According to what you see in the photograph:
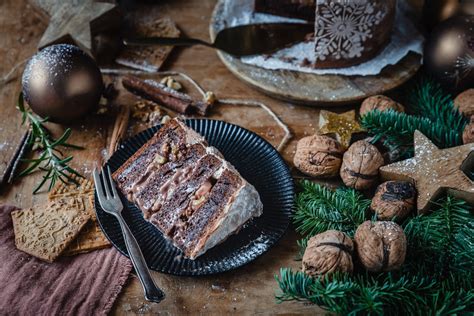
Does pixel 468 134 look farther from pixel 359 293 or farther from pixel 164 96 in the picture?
pixel 164 96

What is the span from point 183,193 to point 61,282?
42 cm

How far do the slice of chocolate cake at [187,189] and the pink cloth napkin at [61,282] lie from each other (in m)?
0.18

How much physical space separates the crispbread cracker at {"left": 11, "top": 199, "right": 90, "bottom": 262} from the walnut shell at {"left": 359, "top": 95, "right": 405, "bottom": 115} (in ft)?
3.13

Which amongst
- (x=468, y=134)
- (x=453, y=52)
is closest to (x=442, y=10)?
(x=453, y=52)

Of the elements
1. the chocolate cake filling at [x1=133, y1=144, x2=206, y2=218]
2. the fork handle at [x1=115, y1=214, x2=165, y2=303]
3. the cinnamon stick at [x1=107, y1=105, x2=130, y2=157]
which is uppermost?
the chocolate cake filling at [x1=133, y1=144, x2=206, y2=218]

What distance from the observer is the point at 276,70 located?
2.17 metres

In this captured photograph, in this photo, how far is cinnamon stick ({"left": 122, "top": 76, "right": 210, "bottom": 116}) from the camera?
209 centimetres

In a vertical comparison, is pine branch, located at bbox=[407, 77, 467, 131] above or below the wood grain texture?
above

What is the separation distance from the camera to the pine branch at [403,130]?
5.94 feet

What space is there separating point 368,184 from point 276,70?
2.02 feet

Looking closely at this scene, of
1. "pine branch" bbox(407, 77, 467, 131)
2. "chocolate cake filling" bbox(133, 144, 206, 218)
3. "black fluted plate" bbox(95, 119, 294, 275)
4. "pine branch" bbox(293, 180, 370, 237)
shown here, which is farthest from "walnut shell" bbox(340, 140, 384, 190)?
"chocolate cake filling" bbox(133, 144, 206, 218)

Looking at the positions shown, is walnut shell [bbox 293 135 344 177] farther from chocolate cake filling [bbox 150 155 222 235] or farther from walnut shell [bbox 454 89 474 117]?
walnut shell [bbox 454 89 474 117]

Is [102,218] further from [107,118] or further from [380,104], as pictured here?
[380,104]

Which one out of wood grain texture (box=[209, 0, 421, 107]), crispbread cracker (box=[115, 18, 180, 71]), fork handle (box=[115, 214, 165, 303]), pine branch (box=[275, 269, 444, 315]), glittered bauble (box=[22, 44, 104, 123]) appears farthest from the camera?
crispbread cracker (box=[115, 18, 180, 71])
